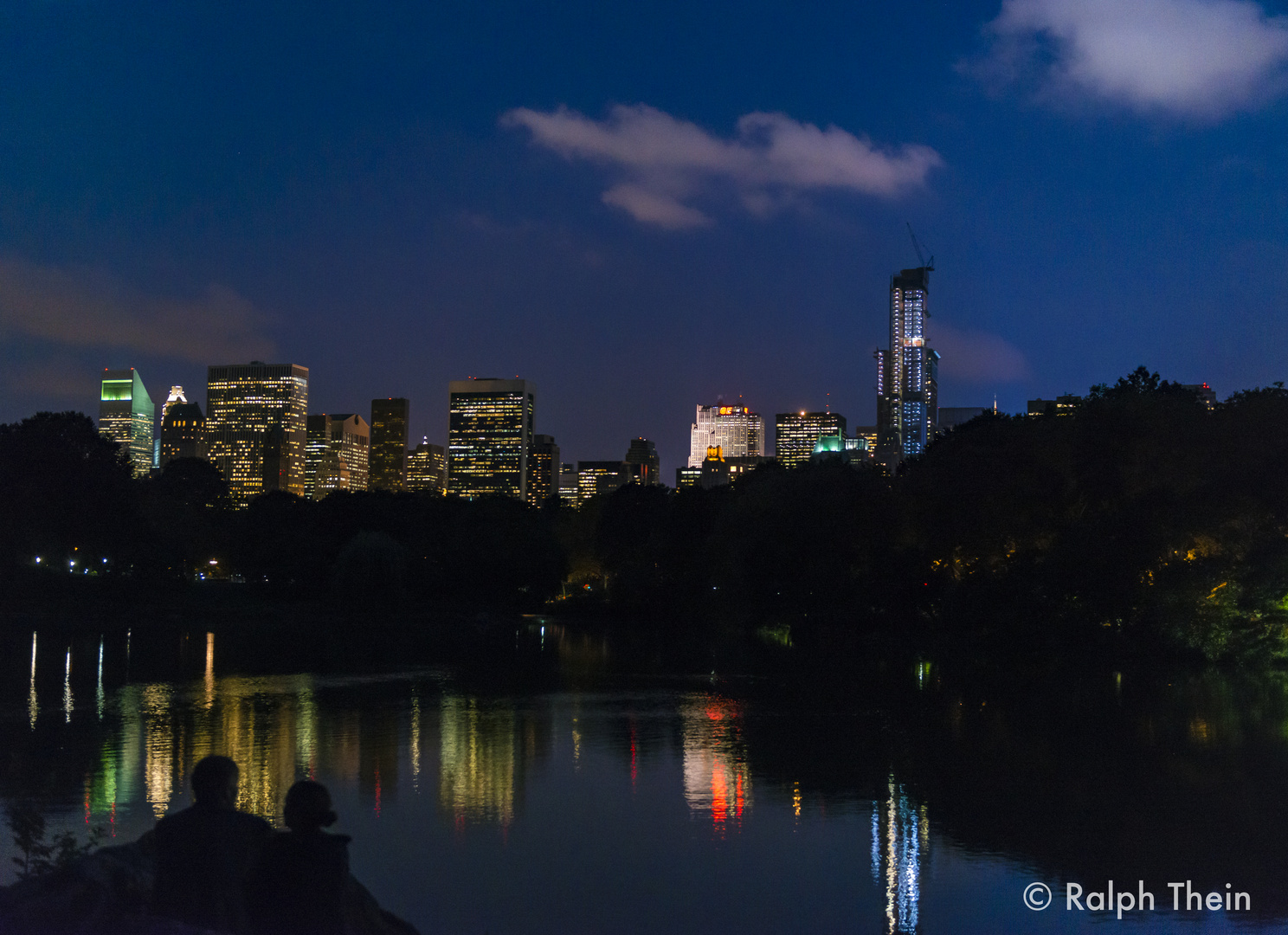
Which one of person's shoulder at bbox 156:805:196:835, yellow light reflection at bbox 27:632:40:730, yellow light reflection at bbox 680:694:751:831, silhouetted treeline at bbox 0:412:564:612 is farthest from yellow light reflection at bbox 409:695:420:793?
silhouetted treeline at bbox 0:412:564:612

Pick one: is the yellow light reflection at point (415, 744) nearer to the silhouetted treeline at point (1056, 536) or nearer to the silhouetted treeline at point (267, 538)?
the silhouetted treeline at point (1056, 536)

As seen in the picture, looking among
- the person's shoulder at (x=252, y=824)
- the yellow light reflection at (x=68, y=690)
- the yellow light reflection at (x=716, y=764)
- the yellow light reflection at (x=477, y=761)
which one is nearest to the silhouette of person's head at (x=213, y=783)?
the person's shoulder at (x=252, y=824)

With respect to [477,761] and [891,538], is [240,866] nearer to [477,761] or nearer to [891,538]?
[477,761]

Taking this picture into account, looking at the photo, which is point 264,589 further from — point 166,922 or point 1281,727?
point 166,922

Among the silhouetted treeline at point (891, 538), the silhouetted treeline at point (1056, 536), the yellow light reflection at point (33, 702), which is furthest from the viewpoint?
the silhouetted treeline at point (891, 538)

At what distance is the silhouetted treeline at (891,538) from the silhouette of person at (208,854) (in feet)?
115

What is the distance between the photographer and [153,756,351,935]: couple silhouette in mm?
5949

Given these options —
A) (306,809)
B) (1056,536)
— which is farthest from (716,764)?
(1056,536)

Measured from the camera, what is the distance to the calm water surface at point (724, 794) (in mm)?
10039

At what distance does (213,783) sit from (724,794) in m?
9.60

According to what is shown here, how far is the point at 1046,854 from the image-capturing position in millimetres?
11453

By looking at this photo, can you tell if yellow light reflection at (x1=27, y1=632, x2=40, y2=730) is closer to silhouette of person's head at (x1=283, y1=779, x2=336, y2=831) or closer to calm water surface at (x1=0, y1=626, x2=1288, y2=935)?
calm water surface at (x1=0, y1=626, x2=1288, y2=935)

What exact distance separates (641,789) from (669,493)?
72.3m

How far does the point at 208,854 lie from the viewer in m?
5.95
